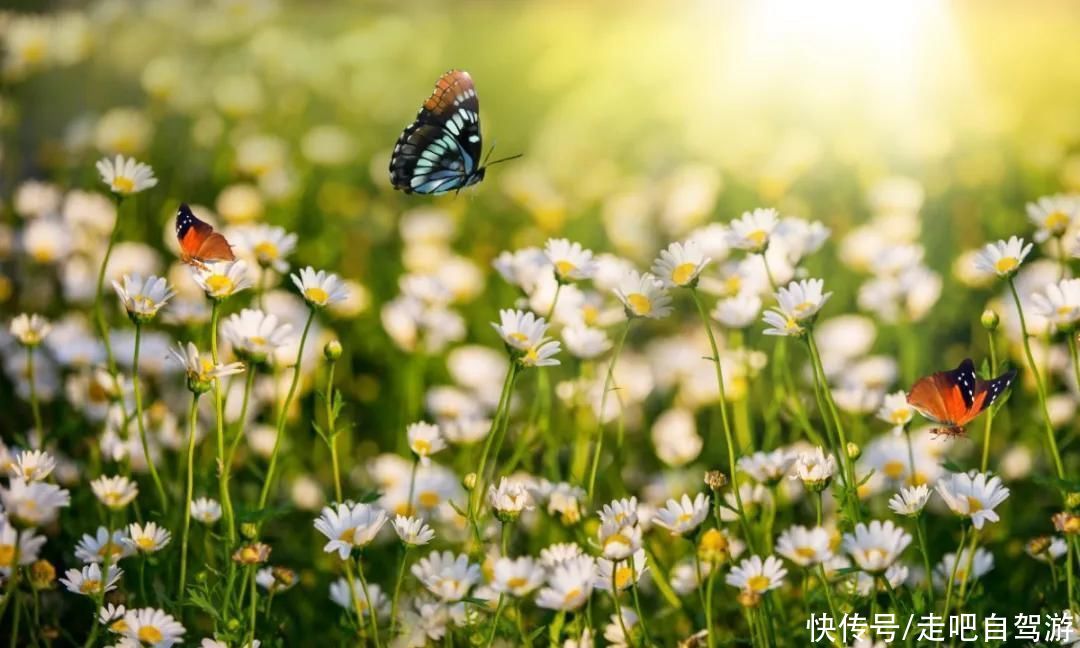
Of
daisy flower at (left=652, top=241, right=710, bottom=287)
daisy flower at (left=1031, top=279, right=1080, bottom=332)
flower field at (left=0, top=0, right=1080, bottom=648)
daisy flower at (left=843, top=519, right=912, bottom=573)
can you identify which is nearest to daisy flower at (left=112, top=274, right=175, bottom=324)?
flower field at (left=0, top=0, right=1080, bottom=648)

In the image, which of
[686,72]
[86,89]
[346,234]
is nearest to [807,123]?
[686,72]

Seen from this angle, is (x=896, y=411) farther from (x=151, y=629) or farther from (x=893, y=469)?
(x=151, y=629)

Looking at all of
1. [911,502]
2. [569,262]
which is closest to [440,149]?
[569,262]

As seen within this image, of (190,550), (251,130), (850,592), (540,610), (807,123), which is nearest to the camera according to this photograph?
(850,592)

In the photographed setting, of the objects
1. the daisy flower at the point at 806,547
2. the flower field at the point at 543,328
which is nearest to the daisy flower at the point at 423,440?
the flower field at the point at 543,328

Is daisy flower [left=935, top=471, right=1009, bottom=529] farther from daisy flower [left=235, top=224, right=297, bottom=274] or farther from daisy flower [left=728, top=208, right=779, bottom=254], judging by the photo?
daisy flower [left=235, top=224, right=297, bottom=274]

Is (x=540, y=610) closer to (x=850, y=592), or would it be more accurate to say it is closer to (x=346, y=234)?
(x=850, y=592)

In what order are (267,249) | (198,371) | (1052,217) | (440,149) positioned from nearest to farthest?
(198,371)
(1052,217)
(267,249)
(440,149)

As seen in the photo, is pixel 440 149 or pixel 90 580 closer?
pixel 90 580
